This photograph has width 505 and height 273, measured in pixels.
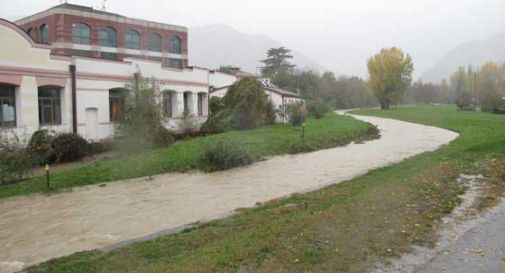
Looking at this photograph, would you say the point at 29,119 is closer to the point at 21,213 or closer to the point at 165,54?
the point at 21,213

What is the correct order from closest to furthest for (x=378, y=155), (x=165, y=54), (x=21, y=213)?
1. (x=21, y=213)
2. (x=378, y=155)
3. (x=165, y=54)

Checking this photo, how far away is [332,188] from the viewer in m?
12.7

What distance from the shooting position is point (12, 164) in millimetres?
16375

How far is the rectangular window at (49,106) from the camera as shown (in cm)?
2414

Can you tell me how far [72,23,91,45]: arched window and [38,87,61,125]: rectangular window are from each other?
2588 cm

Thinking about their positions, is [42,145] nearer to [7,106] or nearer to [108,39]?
[7,106]

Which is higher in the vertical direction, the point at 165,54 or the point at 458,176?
the point at 165,54

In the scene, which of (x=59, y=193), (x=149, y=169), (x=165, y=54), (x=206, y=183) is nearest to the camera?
(x=59, y=193)

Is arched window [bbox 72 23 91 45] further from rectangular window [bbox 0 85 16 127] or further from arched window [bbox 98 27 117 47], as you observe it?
rectangular window [bbox 0 85 16 127]

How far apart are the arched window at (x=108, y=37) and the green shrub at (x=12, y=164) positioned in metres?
36.3

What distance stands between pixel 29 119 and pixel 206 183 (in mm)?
12083

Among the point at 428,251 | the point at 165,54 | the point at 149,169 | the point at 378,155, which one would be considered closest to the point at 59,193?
the point at 149,169

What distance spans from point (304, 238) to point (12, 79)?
66.4 feet

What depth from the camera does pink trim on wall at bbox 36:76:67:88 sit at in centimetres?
2352
